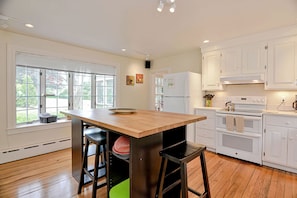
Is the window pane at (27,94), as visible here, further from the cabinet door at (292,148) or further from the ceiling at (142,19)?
the cabinet door at (292,148)

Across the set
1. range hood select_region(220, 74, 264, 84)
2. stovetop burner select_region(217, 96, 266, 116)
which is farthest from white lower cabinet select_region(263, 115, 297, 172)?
range hood select_region(220, 74, 264, 84)

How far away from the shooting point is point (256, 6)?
6.56ft

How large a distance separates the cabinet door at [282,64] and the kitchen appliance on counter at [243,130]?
0.44 meters

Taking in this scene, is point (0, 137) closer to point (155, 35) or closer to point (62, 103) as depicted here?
point (62, 103)

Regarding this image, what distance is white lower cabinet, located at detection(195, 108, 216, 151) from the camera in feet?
10.6

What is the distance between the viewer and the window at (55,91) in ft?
10.1

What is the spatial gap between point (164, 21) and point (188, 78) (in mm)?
1378

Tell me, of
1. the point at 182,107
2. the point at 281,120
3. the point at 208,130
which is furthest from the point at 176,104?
the point at 281,120

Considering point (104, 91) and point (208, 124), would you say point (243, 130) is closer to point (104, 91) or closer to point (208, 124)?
point (208, 124)

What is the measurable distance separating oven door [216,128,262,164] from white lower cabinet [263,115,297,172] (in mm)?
106

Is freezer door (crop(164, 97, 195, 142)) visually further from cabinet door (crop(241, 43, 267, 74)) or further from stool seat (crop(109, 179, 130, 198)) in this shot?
stool seat (crop(109, 179, 130, 198))

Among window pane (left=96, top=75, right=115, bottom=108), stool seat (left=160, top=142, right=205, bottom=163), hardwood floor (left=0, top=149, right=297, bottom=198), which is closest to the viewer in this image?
stool seat (left=160, top=142, right=205, bottom=163)

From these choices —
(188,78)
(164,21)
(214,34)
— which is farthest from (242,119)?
(164,21)

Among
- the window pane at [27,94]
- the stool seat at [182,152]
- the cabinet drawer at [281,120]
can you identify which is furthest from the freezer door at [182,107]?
the window pane at [27,94]
